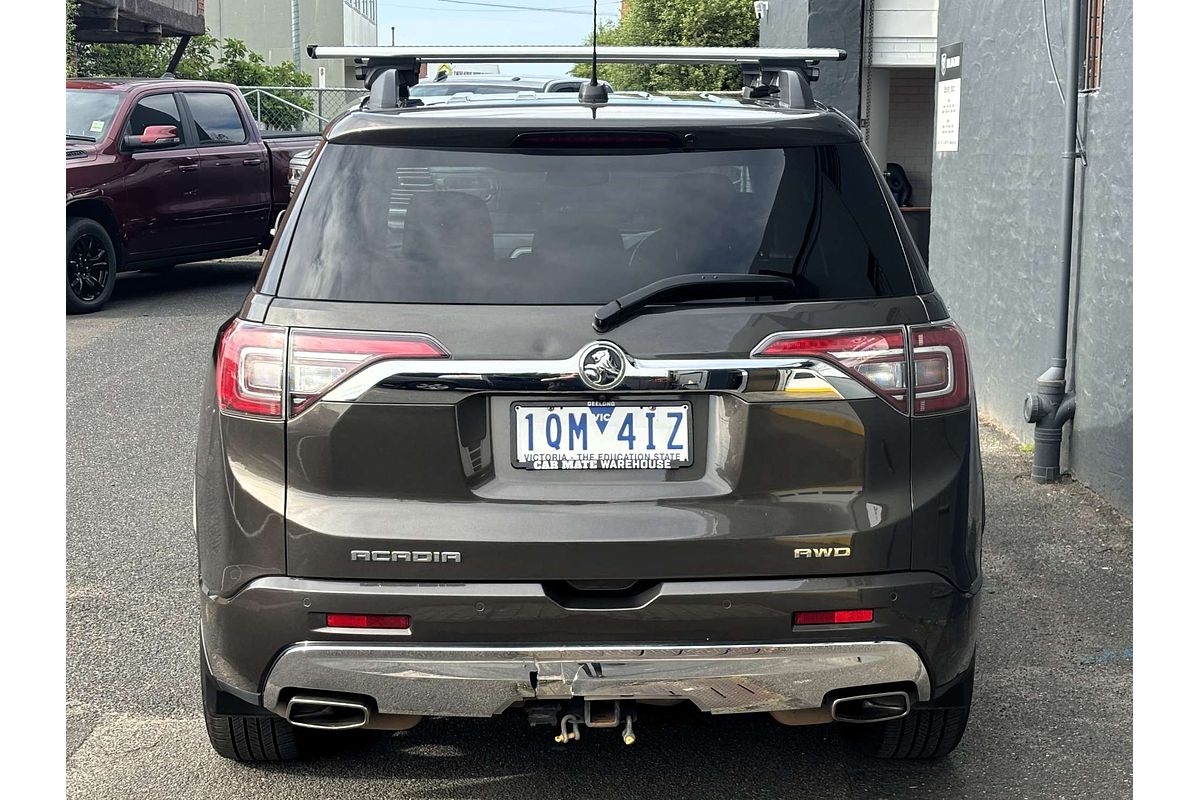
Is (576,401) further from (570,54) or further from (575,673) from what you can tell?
(570,54)

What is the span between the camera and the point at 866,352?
3248 millimetres

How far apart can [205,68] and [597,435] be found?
2713 cm

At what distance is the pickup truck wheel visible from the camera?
1221 cm

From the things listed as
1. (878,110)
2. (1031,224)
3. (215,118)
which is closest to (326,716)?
(1031,224)

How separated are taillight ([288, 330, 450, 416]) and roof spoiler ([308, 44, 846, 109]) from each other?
78cm

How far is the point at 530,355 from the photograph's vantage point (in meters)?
3.14

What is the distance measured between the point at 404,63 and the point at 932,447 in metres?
2.06

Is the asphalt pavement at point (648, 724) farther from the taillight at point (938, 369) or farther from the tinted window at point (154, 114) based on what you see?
the tinted window at point (154, 114)

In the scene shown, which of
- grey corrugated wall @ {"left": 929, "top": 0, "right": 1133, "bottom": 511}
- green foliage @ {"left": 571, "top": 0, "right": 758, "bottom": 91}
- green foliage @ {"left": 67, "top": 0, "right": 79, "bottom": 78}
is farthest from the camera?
green foliage @ {"left": 571, "top": 0, "right": 758, "bottom": 91}

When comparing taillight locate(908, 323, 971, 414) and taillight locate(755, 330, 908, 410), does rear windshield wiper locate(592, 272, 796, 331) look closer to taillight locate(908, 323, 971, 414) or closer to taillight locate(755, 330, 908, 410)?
taillight locate(755, 330, 908, 410)

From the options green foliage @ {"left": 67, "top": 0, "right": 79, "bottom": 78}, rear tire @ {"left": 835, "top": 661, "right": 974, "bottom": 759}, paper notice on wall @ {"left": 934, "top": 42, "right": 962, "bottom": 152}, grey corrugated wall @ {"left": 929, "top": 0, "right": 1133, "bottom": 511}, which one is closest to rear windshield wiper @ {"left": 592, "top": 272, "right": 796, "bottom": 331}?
rear tire @ {"left": 835, "top": 661, "right": 974, "bottom": 759}

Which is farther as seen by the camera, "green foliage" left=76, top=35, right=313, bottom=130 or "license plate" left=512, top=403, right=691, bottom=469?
"green foliage" left=76, top=35, right=313, bottom=130

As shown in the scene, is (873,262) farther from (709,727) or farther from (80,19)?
(80,19)

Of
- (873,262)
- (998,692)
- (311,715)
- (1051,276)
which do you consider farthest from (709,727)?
(1051,276)
